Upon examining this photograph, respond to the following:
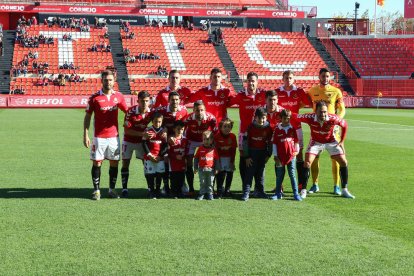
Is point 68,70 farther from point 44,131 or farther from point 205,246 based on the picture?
point 205,246

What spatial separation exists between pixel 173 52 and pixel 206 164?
163ft

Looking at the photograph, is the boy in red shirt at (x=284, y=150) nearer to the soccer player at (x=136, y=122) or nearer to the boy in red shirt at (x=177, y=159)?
the boy in red shirt at (x=177, y=159)

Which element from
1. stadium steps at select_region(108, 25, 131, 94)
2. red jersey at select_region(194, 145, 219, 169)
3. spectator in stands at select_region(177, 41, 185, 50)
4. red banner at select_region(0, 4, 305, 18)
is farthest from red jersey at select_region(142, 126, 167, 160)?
red banner at select_region(0, 4, 305, 18)

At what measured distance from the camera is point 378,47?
215ft

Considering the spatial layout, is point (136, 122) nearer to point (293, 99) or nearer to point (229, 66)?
point (293, 99)

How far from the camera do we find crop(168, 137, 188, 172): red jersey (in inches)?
440

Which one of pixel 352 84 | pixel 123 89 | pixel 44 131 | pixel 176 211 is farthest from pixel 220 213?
pixel 352 84

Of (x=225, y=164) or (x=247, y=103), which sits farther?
(x=247, y=103)

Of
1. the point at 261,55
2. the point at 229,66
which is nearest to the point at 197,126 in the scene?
the point at 229,66

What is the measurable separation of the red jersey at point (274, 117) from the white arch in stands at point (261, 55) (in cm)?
4885

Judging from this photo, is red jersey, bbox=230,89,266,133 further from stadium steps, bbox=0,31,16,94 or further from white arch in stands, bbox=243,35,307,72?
white arch in stands, bbox=243,35,307,72

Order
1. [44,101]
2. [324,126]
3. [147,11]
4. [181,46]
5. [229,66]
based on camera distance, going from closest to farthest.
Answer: [324,126] < [44,101] < [229,66] < [181,46] < [147,11]

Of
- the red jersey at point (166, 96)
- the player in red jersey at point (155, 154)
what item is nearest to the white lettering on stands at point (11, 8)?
the red jersey at point (166, 96)

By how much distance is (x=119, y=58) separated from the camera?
57719 mm
